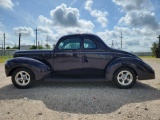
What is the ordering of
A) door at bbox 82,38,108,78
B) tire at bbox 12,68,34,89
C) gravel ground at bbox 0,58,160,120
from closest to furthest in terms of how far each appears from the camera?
gravel ground at bbox 0,58,160,120 → tire at bbox 12,68,34,89 → door at bbox 82,38,108,78

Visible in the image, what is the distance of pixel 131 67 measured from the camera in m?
7.07

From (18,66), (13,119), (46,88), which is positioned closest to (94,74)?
(46,88)

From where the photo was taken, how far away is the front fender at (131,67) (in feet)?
23.1

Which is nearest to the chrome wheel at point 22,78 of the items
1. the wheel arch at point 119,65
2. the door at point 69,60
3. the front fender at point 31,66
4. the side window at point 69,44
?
the front fender at point 31,66

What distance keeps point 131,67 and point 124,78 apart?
451 millimetres

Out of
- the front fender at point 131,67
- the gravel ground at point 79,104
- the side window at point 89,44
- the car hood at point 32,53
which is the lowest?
the gravel ground at point 79,104

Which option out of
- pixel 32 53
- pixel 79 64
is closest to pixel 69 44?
pixel 79 64

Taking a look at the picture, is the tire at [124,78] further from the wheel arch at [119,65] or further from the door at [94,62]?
the door at [94,62]

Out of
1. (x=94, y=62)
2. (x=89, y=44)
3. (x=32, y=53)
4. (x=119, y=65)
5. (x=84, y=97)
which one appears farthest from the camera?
(x=32, y=53)

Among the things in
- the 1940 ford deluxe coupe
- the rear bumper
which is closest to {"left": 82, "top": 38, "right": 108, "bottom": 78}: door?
the 1940 ford deluxe coupe

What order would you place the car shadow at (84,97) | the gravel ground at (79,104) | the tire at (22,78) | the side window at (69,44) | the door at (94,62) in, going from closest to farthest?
the gravel ground at (79,104)
the car shadow at (84,97)
the tire at (22,78)
the door at (94,62)
the side window at (69,44)

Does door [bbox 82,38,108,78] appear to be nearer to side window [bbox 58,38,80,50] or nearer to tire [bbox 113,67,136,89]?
side window [bbox 58,38,80,50]

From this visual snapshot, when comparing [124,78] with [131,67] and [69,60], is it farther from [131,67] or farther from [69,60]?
[69,60]

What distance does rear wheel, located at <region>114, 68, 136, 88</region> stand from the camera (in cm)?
706
